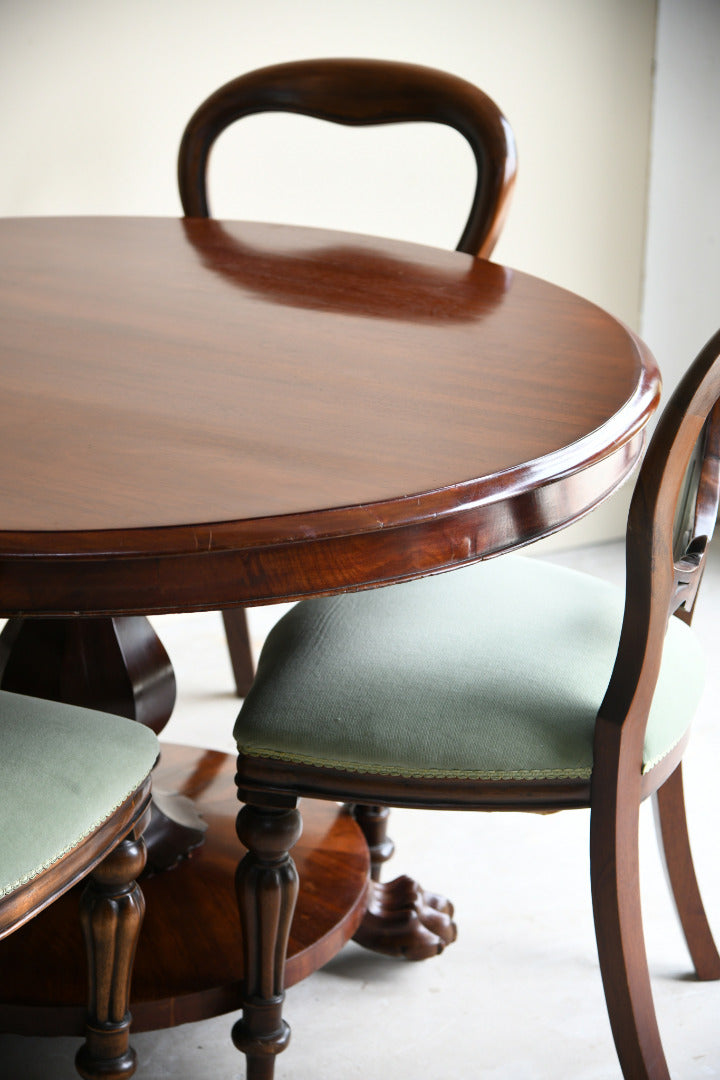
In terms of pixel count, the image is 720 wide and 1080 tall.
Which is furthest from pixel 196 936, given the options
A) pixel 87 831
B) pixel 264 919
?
pixel 87 831

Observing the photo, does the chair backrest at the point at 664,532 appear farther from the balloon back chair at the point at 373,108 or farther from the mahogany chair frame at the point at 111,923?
the balloon back chair at the point at 373,108

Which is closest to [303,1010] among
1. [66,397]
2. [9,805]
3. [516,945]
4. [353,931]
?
[353,931]

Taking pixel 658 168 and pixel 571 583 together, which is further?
pixel 658 168

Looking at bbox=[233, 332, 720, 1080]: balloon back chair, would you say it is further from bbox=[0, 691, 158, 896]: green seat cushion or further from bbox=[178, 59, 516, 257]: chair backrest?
bbox=[178, 59, 516, 257]: chair backrest

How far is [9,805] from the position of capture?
2.68 ft

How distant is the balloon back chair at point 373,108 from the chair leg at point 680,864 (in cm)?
73

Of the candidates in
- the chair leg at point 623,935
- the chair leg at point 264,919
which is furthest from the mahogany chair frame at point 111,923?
the chair leg at point 623,935

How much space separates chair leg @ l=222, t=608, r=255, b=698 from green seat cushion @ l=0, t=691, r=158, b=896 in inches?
36.4

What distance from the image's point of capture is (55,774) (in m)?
0.86

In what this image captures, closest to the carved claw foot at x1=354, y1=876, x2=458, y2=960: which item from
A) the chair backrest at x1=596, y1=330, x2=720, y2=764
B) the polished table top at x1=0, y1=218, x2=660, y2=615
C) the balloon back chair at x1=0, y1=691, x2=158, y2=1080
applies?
the balloon back chair at x1=0, y1=691, x2=158, y2=1080

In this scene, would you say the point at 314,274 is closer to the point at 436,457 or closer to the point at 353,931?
the point at 436,457

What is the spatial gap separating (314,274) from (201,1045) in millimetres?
825

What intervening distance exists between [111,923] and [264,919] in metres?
0.15

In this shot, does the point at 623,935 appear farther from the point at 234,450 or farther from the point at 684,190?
the point at 684,190
